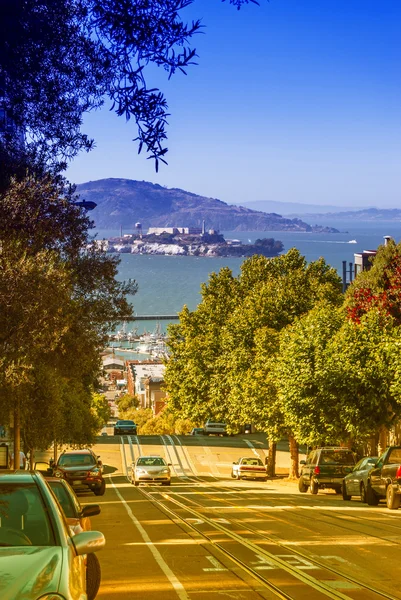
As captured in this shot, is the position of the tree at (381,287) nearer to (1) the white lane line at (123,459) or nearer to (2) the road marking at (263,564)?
(1) the white lane line at (123,459)

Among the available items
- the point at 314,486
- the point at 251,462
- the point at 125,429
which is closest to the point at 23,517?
the point at 314,486

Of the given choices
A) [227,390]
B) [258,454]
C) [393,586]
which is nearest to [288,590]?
[393,586]

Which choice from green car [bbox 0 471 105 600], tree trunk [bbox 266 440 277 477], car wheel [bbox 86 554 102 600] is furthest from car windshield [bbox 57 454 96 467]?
green car [bbox 0 471 105 600]

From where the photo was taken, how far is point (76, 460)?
38312 mm

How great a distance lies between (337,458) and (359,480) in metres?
6.15

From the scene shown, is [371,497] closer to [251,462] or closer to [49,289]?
[49,289]

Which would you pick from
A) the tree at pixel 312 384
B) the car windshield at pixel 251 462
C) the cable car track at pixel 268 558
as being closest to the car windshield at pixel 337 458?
the tree at pixel 312 384

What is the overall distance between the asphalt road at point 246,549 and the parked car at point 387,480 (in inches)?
21.7

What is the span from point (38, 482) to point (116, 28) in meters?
5.07

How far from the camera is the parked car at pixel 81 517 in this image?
1166cm

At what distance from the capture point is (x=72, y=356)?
28.3m

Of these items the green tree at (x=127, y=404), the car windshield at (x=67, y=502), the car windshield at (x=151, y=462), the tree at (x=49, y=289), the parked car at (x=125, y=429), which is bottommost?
the green tree at (x=127, y=404)

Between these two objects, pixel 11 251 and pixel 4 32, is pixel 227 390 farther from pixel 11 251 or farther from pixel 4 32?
pixel 4 32

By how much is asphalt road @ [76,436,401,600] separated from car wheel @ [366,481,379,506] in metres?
1.30
